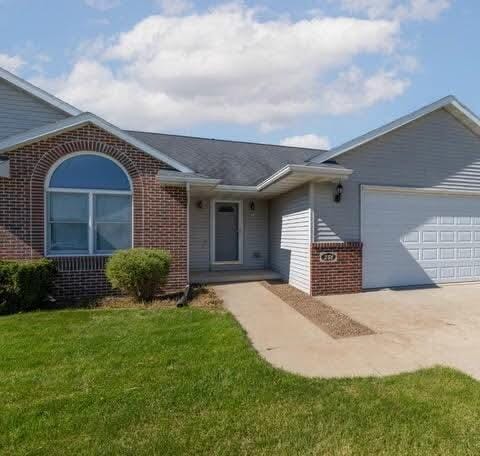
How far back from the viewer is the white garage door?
8.78 metres

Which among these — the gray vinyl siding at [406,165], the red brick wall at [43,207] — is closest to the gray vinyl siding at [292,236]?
→ the gray vinyl siding at [406,165]

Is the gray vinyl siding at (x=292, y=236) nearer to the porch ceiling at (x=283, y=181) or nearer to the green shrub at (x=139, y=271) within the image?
the porch ceiling at (x=283, y=181)

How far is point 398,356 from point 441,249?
6408 mm

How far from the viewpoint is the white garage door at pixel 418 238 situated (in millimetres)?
8781

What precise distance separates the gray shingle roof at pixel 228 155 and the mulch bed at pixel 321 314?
3859 millimetres

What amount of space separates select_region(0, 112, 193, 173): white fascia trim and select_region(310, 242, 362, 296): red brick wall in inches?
156

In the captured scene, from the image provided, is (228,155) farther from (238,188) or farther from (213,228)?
(213,228)

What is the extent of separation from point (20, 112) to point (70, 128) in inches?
113

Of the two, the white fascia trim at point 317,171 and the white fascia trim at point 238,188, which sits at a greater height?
the white fascia trim at point 317,171

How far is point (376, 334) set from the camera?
520 cm

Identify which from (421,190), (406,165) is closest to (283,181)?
(406,165)

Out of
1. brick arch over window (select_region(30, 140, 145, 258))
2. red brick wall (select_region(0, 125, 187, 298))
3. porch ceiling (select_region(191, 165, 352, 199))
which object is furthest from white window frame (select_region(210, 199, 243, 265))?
brick arch over window (select_region(30, 140, 145, 258))

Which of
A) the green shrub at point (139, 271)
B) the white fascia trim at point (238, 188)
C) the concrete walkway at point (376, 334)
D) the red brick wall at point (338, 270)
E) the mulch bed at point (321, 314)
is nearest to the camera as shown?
the concrete walkway at point (376, 334)

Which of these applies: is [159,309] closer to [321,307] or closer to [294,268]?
[321,307]
